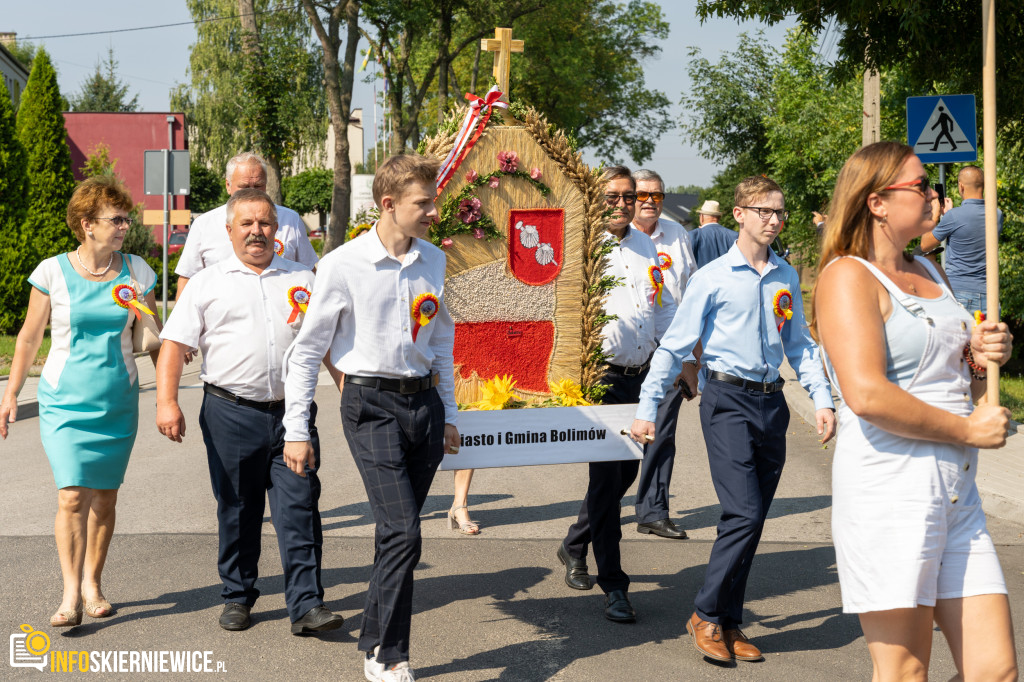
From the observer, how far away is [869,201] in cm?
287

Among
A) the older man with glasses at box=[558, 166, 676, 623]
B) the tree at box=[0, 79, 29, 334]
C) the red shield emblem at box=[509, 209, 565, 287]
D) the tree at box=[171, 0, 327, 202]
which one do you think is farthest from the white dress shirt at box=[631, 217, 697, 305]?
the tree at box=[171, 0, 327, 202]

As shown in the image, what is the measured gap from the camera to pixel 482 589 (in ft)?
18.0

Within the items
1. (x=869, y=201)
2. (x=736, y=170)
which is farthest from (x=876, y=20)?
(x=736, y=170)

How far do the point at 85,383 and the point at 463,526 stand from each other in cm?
256

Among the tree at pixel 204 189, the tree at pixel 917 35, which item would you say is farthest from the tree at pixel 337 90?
the tree at pixel 204 189

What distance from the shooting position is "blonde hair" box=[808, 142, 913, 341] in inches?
112

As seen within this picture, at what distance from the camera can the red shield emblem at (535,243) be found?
16.3 ft

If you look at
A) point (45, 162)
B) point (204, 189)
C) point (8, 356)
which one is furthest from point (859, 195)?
point (204, 189)

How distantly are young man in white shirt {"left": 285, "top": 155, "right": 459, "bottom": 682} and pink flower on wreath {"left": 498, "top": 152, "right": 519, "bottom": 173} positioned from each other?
0.73 meters

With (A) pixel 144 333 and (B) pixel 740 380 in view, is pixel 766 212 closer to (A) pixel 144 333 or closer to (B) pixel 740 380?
(B) pixel 740 380

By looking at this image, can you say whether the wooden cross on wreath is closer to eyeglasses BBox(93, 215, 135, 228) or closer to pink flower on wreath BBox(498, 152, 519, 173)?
pink flower on wreath BBox(498, 152, 519, 173)

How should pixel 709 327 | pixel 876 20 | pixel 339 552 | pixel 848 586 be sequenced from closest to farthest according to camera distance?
pixel 848 586
pixel 709 327
pixel 339 552
pixel 876 20

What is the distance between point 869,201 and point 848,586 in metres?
1.03

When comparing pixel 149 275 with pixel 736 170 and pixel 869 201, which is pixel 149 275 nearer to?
pixel 869 201
